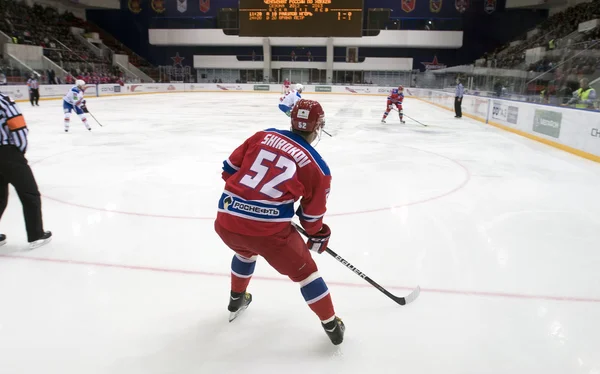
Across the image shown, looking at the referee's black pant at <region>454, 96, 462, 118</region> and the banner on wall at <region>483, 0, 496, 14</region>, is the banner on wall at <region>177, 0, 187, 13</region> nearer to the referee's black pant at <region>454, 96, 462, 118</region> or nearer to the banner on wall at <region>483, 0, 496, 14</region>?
the banner on wall at <region>483, 0, 496, 14</region>

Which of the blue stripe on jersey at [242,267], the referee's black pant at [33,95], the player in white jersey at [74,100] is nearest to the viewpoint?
the blue stripe on jersey at [242,267]

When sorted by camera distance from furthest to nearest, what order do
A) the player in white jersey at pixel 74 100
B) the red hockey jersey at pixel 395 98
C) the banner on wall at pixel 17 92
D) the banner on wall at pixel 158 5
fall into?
1. the banner on wall at pixel 158 5
2. the banner on wall at pixel 17 92
3. the red hockey jersey at pixel 395 98
4. the player in white jersey at pixel 74 100

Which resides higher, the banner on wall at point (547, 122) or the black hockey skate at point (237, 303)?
the banner on wall at point (547, 122)

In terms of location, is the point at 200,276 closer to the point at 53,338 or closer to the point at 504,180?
the point at 53,338

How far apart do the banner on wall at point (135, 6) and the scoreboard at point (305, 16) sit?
54.7ft

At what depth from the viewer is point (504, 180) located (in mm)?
5922

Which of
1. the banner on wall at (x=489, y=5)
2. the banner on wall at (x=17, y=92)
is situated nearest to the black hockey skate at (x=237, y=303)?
the banner on wall at (x=17, y=92)

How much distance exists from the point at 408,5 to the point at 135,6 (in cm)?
2103

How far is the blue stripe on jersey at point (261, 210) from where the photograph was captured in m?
1.82

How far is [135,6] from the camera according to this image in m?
33.6

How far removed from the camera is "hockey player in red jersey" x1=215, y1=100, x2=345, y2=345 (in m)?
1.79

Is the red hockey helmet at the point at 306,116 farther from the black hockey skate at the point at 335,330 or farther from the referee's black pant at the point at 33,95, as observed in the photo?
the referee's black pant at the point at 33,95

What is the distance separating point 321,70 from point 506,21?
13704 mm

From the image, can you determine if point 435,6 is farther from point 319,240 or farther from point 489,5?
point 319,240
